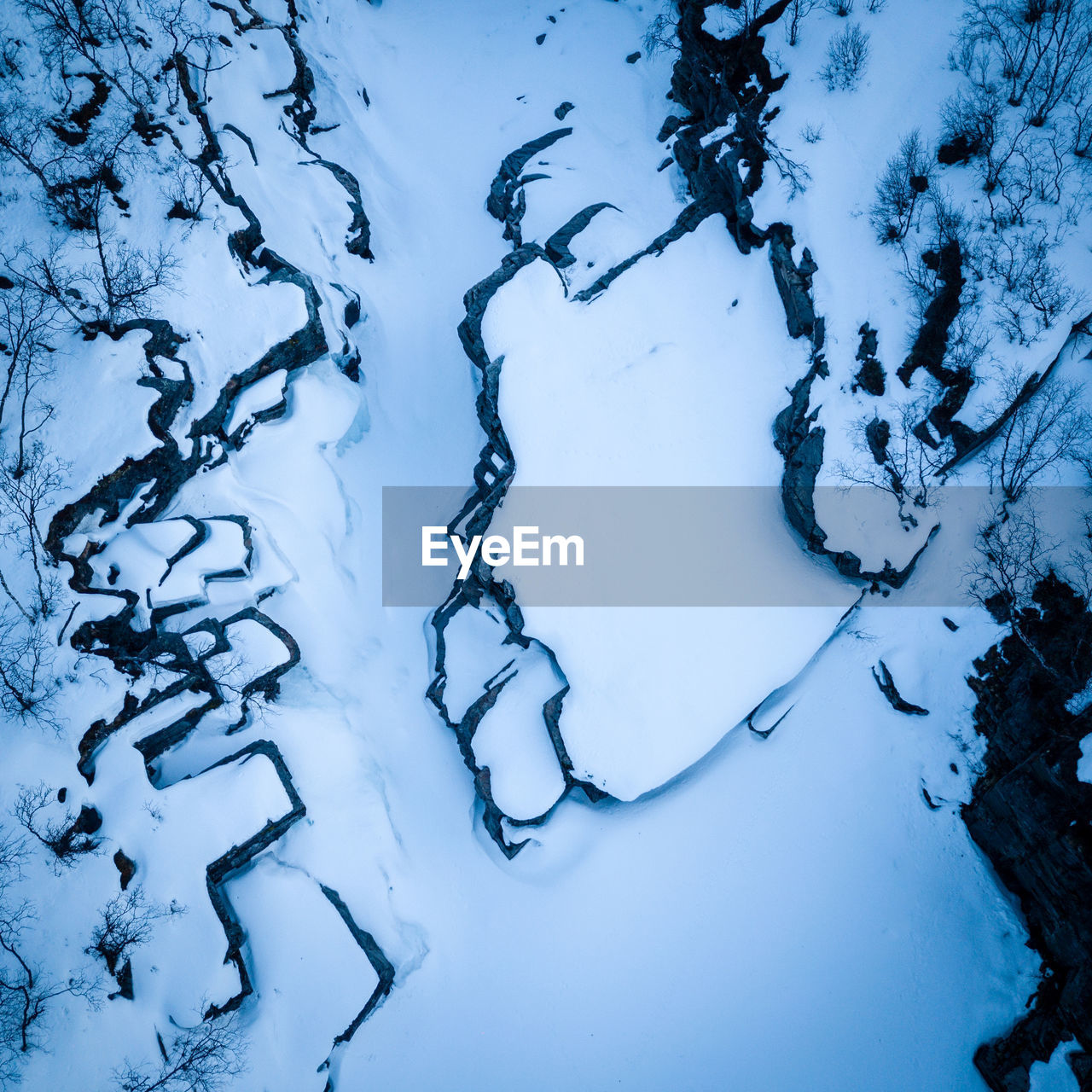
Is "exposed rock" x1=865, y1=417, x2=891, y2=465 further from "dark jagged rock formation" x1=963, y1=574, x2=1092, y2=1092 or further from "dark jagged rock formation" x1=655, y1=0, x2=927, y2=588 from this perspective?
"dark jagged rock formation" x1=963, y1=574, x2=1092, y2=1092

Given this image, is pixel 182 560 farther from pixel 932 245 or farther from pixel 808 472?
pixel 932 245

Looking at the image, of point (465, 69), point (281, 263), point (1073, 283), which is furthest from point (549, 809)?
point (465, 69)

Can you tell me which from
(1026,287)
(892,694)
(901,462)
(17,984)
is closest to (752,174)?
(1026,287)

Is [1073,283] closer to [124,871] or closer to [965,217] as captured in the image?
[965,217]

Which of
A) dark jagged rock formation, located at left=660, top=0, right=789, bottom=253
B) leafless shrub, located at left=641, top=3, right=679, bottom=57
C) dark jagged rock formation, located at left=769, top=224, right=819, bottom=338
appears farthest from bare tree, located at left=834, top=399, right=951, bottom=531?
leafless shrub, located at left=641, top=3, right=679, bottom=57

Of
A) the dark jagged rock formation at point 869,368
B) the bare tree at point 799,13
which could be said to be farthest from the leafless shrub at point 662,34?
the dark jagged rock formation at point 869,368
